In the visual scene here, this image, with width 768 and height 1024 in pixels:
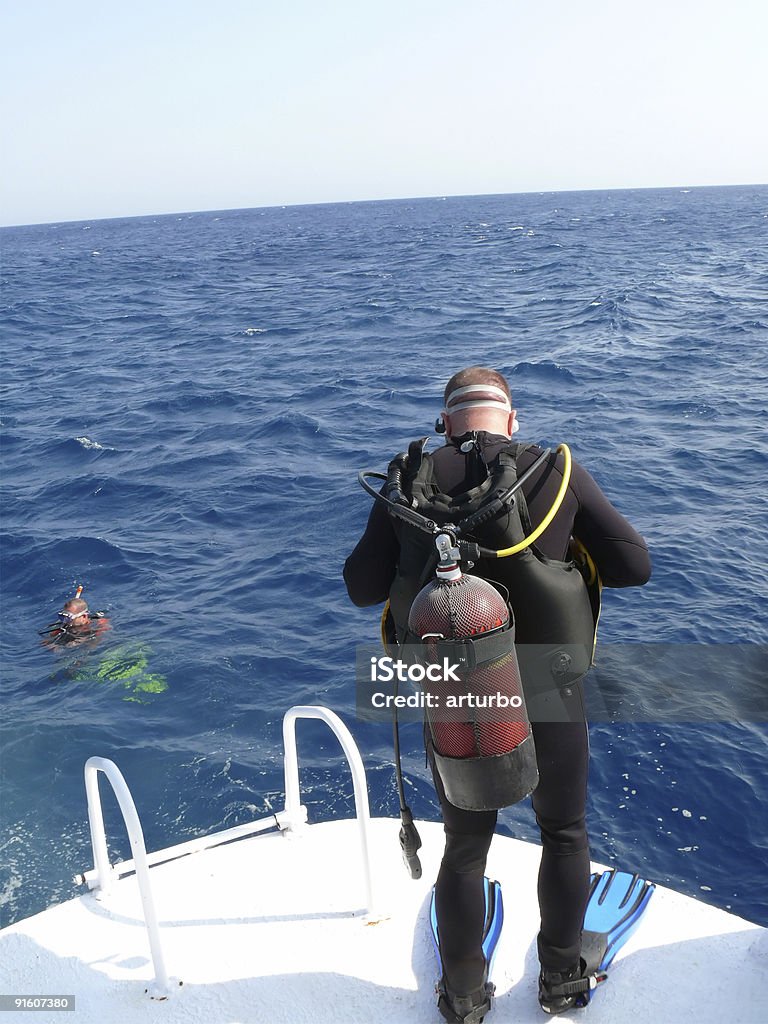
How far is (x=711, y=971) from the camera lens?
11.3 feet

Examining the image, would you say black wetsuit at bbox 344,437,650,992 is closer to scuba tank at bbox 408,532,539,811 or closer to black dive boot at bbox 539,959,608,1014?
black dive boot at bbox 539,959,608,1014

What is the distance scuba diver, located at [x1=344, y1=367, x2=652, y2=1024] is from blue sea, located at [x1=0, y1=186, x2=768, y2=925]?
13.6 feet

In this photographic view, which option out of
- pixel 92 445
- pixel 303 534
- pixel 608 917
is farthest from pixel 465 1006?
pixel 92 445

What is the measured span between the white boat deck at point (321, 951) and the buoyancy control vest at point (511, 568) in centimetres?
134

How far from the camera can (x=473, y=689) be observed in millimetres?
2502

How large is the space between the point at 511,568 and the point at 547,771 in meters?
0.70

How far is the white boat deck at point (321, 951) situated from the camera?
3.36 metres

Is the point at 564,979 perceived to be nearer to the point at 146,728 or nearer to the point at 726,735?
the point at 726,735

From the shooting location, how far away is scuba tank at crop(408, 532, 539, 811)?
2.48 meters

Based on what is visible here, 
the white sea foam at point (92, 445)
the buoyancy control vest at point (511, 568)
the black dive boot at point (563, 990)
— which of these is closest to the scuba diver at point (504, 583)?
the buoyancy control vest at point (511, 568)

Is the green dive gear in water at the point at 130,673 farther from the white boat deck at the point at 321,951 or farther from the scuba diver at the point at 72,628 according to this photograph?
the white boat deck at the point at 321,951
